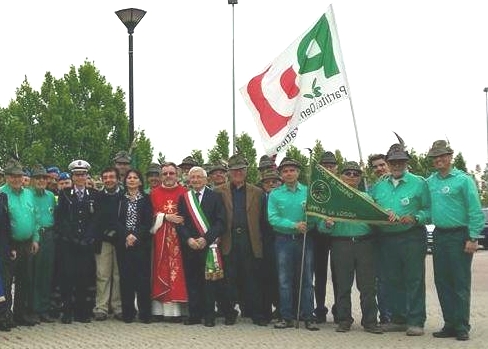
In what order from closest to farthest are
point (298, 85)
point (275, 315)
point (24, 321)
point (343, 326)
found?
point (343, 326), point (24, 321), point (275, 315), point (298, 85)

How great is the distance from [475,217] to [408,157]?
1085 mm

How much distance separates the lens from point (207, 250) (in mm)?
9539

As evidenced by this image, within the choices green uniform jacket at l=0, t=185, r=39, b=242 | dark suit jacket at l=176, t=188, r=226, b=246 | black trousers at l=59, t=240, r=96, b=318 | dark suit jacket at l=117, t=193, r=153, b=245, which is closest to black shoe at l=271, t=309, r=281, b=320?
dark suit jacket at l=176, t=188, r=226, b=246

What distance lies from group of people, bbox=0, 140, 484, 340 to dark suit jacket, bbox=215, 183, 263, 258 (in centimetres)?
1

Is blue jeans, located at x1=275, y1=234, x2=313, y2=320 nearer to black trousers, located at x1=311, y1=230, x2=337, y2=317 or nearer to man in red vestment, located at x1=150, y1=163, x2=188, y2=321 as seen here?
black trousers, located at x1=311, y1=230, x2=337, y2=317

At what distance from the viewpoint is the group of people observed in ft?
29.4

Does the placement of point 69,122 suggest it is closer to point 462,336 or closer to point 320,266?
point 320,266

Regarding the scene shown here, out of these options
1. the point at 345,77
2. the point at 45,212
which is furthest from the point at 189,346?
the point at 345,77

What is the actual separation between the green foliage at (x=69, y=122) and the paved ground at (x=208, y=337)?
27625mm

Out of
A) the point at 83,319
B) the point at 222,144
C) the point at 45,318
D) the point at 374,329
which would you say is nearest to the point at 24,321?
the point at 45,318

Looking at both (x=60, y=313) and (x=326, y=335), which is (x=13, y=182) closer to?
(x=60, y=313)

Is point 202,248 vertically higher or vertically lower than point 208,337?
higher

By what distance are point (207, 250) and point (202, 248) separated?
0.22 ft

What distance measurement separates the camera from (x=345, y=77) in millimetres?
10422
